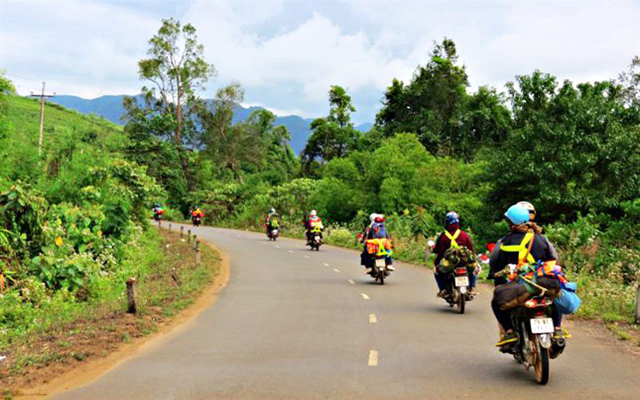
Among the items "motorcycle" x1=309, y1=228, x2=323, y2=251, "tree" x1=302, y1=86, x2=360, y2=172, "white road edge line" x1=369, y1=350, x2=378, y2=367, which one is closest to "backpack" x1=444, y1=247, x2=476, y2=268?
"white road edge line" x1=369, y1=350, x2=378, y2=367

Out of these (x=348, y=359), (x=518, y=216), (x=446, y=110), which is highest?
(x=446, y=110)

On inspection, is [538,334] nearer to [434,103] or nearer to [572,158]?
[572,158]

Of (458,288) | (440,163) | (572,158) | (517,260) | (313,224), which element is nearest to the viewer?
(517,260)

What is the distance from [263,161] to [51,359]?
64597 mm

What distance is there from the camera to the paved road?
6711 millimetres

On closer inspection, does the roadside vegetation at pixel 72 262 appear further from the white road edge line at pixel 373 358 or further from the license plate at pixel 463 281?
the license plate at pixel 463 281

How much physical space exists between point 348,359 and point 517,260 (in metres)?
2.53

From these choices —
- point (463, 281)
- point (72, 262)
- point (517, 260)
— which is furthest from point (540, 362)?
point (72, 262)

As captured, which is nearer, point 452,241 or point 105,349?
point 105,349

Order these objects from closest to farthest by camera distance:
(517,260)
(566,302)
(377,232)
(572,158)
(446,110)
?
1. (566,302)
2. (517,260)
3. (377,232)
4. (572,158)
5. (446,110)

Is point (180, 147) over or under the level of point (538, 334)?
over

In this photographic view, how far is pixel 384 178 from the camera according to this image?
130 feet

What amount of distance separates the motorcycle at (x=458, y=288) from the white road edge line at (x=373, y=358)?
3867 millimetres

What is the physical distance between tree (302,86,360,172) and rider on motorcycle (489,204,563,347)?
5972 centimetres
